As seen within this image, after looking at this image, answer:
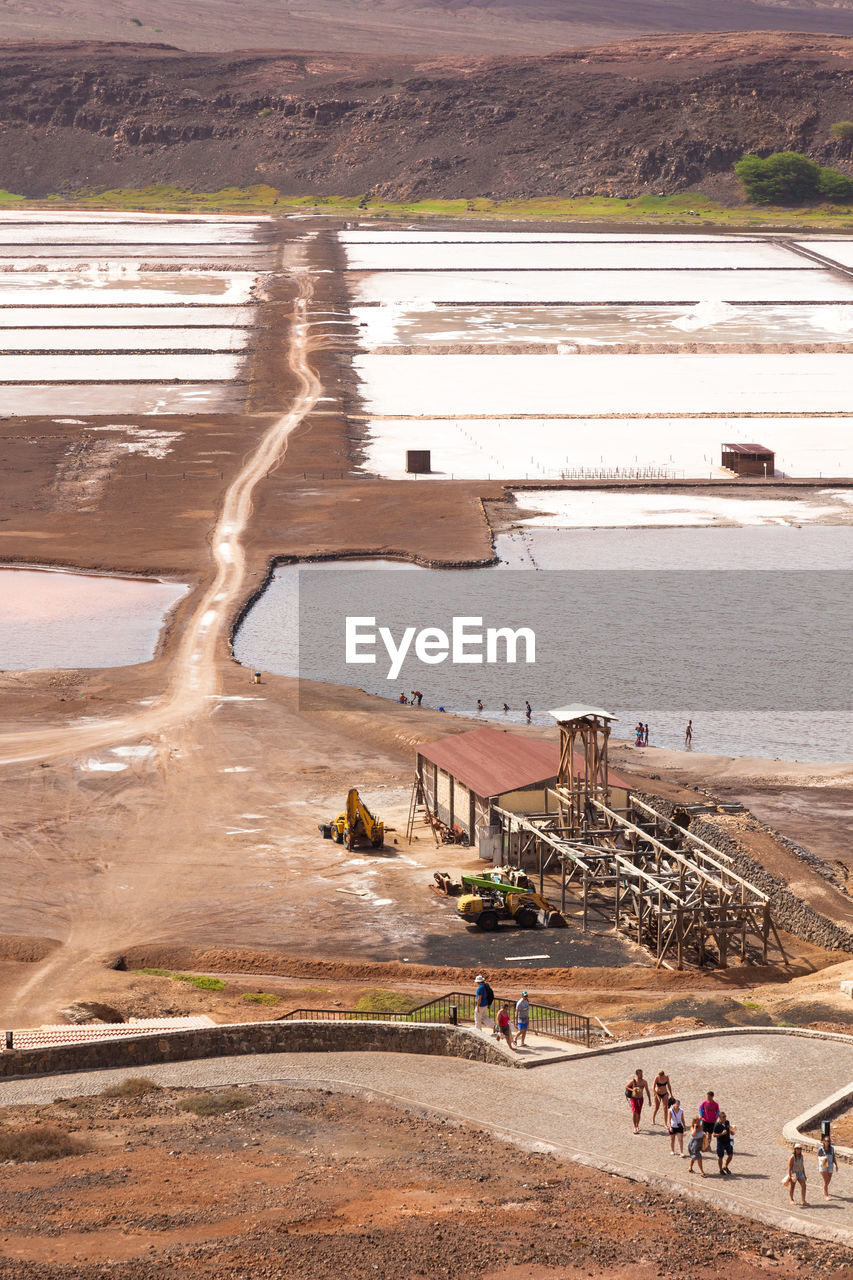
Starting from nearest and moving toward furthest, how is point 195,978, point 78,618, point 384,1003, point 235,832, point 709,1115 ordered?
point 709,1115, point 384,1003, point 195,978, point 235,832, point 78,618

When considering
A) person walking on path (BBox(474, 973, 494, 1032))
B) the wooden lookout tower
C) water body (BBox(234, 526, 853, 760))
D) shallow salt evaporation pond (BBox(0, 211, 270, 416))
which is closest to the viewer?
person walking on path (BBox(474, 973, 494, 1032))

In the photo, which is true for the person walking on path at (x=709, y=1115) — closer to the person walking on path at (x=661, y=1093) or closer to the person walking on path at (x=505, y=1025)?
the person walking on path at (x=661, y=1093)

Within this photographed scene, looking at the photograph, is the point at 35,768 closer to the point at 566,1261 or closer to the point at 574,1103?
the point at 574,1103

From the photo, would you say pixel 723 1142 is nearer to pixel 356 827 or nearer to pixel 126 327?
pixel 356 827

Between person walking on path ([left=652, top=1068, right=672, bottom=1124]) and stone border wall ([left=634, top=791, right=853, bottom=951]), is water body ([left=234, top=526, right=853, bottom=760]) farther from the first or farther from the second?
person walking on path ([left=652, top=1068, right=672, bottom=1124])

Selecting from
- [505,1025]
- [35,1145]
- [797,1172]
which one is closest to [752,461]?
[505,1025]

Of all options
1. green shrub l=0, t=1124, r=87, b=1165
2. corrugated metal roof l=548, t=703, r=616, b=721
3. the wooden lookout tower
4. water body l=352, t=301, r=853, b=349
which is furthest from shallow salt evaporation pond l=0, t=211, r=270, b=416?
green shrub l=0, t=1124, r=87, b=1165
